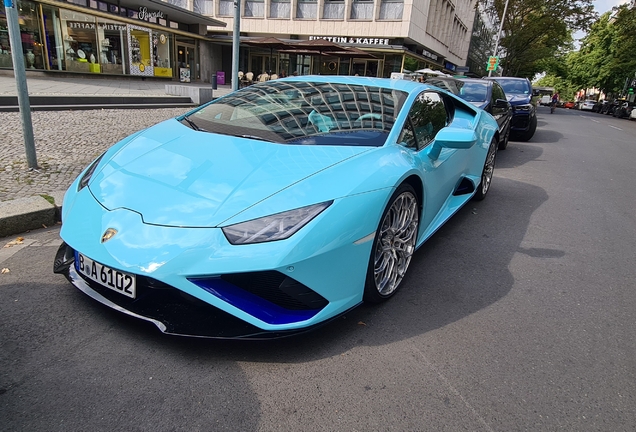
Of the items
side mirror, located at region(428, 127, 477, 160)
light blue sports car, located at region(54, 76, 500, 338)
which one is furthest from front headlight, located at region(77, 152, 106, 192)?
side mirror, located at region(428, 127, 477, 160)

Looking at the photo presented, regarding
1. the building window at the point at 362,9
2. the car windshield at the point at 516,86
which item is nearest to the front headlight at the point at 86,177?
the car windshield at the point at 516,86

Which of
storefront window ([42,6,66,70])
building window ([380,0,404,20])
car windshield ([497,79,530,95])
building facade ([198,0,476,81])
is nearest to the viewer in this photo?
car windshield ([497,79,530,95])

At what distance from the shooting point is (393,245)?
2.63 meters

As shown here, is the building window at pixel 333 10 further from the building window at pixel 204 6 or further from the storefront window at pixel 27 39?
the storefront window at pixel 27 39

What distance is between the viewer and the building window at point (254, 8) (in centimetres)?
2917

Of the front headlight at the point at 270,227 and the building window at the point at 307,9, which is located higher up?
the building window at the point at 307,9

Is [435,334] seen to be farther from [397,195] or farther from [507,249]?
[507,249]

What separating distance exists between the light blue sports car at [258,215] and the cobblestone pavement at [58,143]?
209cm

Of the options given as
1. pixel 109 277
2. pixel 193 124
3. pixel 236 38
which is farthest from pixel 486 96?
pixel 109 277

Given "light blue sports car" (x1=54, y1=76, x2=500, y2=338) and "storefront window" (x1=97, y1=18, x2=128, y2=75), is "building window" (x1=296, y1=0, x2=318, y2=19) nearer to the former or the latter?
"storefront window" (x1=97, y1=18, x2=128, y2=75)

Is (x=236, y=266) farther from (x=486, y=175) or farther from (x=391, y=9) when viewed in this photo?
(x=391, y=9)

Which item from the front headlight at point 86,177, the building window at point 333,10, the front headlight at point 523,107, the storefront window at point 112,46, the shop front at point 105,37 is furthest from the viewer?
the building window at point 333,10

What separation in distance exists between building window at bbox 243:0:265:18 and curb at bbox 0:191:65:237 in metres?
29.0

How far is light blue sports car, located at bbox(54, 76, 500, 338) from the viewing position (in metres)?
1.88
